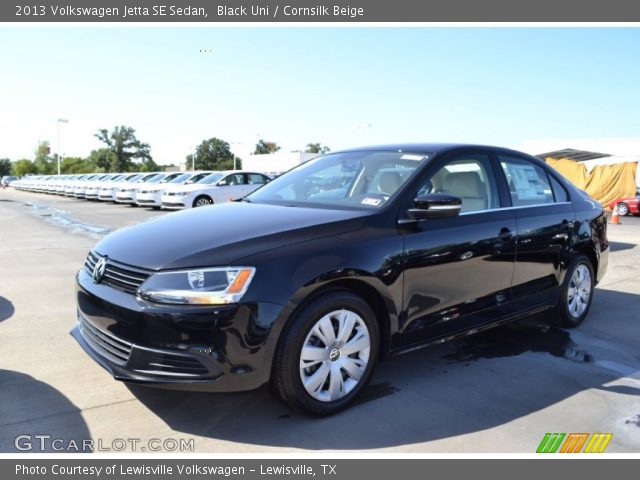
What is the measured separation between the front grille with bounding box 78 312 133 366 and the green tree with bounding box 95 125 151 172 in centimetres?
8687

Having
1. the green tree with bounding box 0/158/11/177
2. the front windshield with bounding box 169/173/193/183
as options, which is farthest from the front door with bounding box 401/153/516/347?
the green tree with bounding box 0/158/11/177

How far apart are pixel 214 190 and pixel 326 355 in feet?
54.8

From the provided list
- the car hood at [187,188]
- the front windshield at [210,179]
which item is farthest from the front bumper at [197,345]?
the front windshield at [210,179]

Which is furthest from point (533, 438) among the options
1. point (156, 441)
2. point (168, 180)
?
point (168, 180)

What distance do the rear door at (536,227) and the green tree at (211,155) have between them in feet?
369

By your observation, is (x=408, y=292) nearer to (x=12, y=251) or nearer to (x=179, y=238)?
(x=179, y=238)

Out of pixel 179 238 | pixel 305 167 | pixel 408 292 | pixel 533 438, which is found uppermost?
pixel 305 167

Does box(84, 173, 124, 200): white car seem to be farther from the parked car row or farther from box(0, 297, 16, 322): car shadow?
box(0, 297, 16, 322): car shadow

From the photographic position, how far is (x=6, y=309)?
5.58m

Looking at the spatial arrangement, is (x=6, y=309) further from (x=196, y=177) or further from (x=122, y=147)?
(x=122, y=147)

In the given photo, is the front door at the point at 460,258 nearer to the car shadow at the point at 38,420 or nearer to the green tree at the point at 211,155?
the car shadow at the point at 38,420

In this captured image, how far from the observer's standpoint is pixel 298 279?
304cm

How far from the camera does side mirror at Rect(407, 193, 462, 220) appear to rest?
11.9ft

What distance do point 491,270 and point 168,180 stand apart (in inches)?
816
